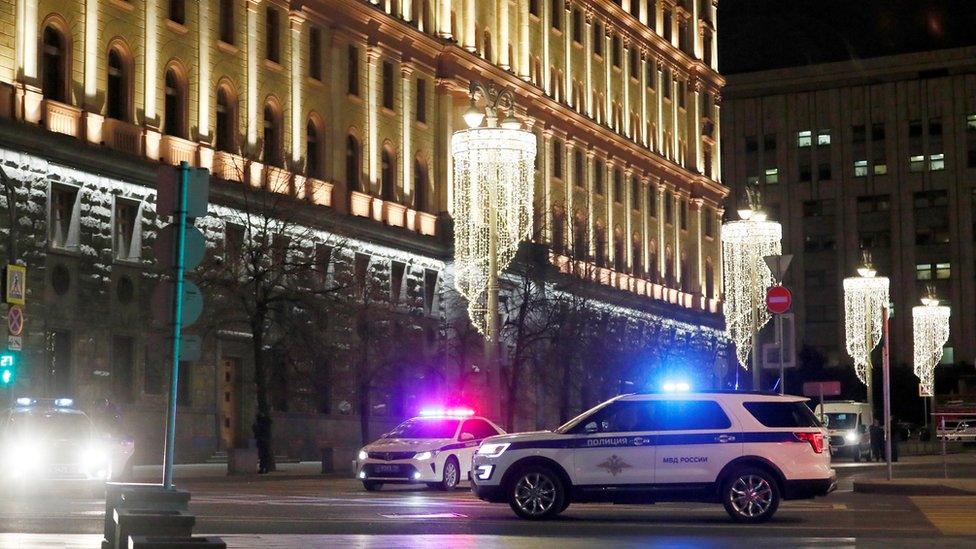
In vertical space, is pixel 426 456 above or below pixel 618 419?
below

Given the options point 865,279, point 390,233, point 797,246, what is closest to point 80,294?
point 390,233

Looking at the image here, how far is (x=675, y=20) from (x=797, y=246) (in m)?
31.9

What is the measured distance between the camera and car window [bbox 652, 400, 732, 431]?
21.3 m

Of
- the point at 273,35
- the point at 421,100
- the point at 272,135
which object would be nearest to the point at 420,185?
the point at 421,100

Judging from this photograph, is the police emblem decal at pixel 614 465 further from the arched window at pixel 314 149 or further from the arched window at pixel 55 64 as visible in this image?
the arched window at pixel 314 149

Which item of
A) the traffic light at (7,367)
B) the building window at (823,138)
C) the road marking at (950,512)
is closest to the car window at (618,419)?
the road marking at (950,512)

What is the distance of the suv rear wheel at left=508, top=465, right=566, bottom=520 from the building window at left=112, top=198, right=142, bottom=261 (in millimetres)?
27288

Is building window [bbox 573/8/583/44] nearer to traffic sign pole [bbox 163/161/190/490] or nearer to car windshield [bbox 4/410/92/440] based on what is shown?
car windshield [bbox 4/410/92/440]

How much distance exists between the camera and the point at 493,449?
21.7 meters

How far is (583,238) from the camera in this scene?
6388cm

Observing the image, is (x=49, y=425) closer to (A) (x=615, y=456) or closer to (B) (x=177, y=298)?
(A) (x=615, y=456)

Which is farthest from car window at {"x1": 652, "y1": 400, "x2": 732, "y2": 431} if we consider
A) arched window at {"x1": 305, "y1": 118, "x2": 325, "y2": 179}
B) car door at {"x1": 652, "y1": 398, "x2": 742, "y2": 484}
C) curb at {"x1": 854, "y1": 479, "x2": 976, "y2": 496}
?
arched window at {"x1": 305, "y1": 118, "x2": 325, "y2": 179}

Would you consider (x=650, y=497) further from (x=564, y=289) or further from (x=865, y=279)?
(x=865, y=279)

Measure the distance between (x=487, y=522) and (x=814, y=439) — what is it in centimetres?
440
